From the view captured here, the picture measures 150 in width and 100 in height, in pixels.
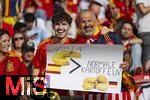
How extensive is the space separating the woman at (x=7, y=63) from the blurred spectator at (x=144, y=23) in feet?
6.54

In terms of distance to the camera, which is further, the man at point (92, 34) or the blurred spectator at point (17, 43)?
the blurred spectator at point (17, 43)

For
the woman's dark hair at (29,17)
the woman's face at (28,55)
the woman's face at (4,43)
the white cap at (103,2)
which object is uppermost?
the white cap at (103,2)

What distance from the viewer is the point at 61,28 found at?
286 inches

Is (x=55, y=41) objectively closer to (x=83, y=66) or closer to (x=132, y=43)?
(x=83, y=66)

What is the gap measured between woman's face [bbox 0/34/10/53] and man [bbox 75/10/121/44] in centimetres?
100

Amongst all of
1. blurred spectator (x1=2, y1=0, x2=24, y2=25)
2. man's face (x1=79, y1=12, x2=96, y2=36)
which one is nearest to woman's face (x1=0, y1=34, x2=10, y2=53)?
man's face (x1=79, y1=12, x2=96, y2=36)

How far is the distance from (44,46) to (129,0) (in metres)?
3.20

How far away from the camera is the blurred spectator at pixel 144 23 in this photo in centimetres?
820

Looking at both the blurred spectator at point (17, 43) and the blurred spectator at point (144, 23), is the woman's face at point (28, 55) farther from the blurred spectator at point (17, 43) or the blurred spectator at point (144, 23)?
the blurred spectator at point (144, 23)

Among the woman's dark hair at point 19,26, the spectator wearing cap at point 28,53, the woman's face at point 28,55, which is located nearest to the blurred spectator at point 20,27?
the woman's dark hair at point 19,26

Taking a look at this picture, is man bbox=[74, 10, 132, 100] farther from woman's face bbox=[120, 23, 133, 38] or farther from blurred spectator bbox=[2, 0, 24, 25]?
blurred spectator bbox=[2, 0, 24, 25]

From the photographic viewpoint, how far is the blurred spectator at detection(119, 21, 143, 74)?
7836 millimetres

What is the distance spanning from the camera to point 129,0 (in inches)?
392

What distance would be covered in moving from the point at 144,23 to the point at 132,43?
0.52 meters
